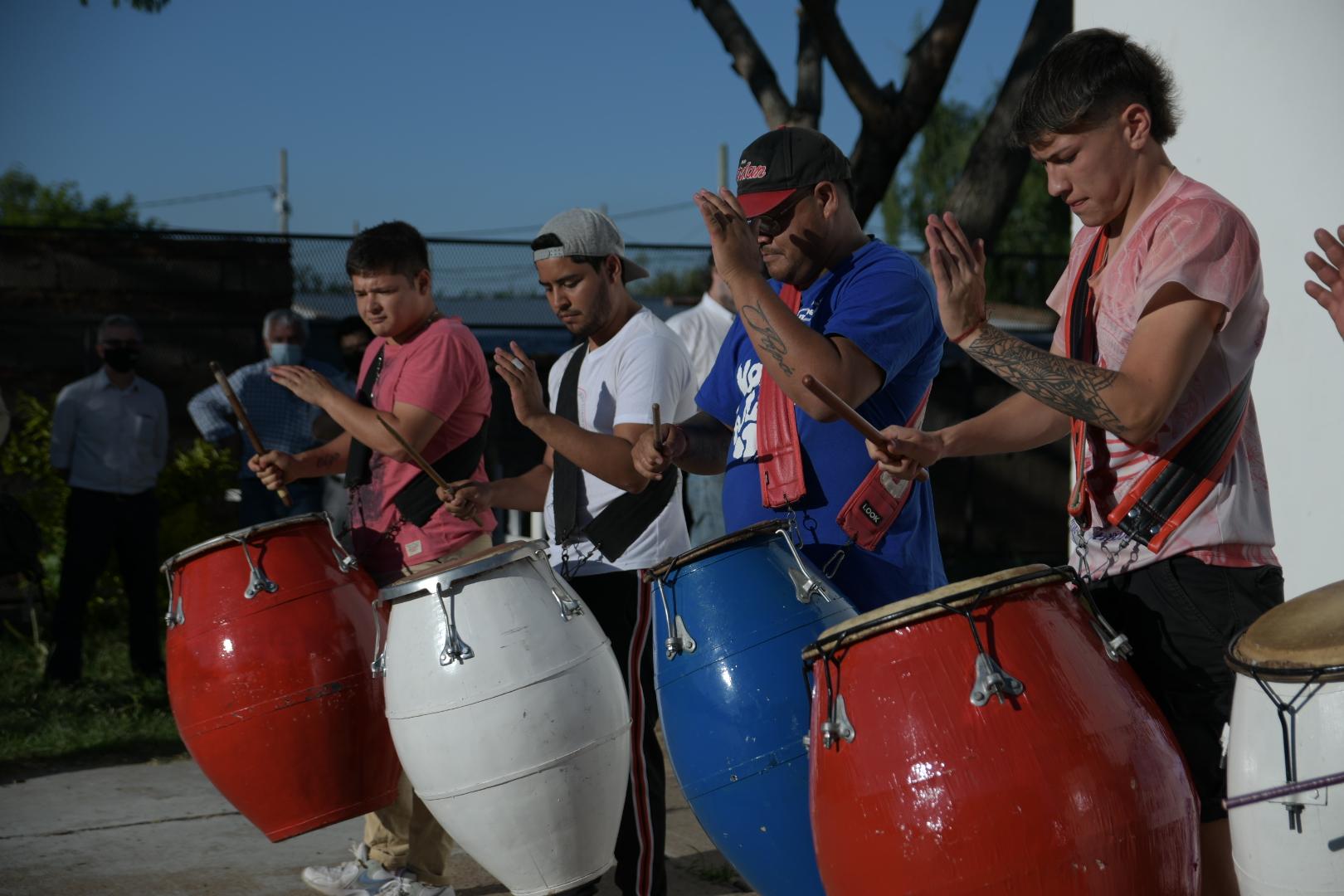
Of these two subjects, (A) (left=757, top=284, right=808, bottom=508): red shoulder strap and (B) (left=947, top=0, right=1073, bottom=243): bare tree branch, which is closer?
(A) (left=757, top=284, right=808, bottom=508): red shoulder strap

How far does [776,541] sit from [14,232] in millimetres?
8315

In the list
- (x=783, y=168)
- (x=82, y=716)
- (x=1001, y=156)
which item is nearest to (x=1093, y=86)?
(x=783, y=168)

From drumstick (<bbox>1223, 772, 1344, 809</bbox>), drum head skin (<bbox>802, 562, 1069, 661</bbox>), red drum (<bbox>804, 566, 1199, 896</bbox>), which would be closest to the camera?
drumstick (<bbox>1223, 772, 1344, 809</bbox>)

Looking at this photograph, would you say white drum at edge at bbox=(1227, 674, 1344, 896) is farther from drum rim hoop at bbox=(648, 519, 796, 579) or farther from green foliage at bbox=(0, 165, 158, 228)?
green foliage at bbox=(0, 165, 158, 228)

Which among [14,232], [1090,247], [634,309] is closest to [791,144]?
[1090,247]

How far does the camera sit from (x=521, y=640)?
3.11m

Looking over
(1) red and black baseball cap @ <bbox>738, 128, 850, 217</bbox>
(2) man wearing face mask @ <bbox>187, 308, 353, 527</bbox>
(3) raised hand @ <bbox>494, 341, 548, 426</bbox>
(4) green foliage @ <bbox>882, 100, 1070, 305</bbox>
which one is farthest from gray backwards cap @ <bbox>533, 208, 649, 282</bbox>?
(4) green foliage @ <bbox>882, 100, 1070, 305</bbox>

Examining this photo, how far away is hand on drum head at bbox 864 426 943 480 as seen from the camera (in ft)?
8.29

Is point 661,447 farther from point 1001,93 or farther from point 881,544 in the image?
point 1001,93

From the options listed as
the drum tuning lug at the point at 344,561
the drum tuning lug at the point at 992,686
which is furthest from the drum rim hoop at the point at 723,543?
the drum tuning lug at the point at 344,561

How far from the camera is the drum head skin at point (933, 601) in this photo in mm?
2193

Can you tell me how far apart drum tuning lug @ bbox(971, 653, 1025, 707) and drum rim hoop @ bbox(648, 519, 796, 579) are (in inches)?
32.5

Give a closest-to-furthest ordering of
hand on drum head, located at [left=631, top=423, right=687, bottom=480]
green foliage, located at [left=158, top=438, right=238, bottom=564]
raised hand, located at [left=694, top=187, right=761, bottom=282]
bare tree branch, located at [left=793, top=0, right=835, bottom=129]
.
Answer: raised hand, located at [left=694, top=187, right=761, bottom=282], hand on drum head, located at [left=631, top=423, right=687, bottom=480], green foliage, located at [left=158, top=438, right=238, bottom=564], bare tree branch, located at [left=793, top=0, right=835, bottom=129]

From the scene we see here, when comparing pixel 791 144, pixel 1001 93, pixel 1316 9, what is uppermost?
pixel 1001 93
